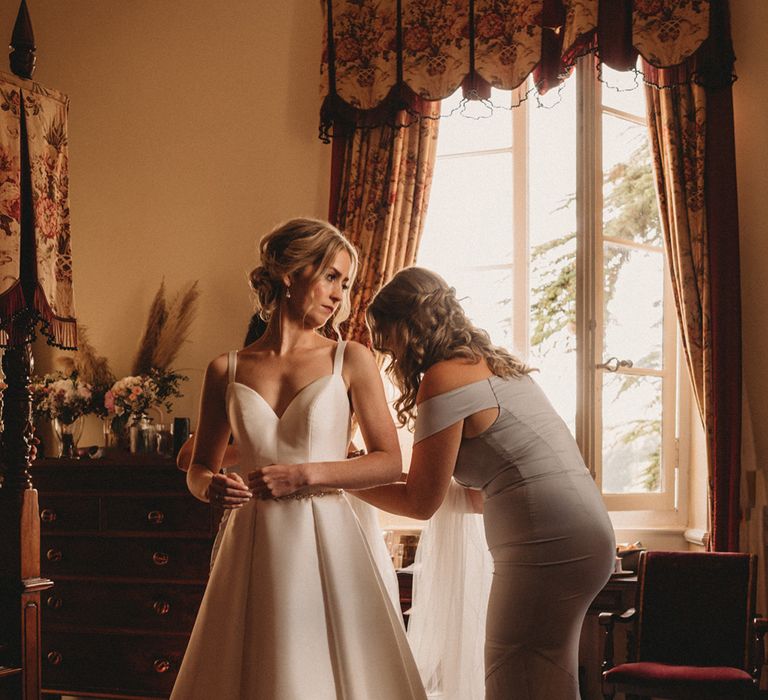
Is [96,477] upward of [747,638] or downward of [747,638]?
upward

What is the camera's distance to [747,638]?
3.75m

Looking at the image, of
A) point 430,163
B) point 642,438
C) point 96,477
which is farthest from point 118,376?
point 642,438

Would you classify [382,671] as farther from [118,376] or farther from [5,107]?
[118,376]

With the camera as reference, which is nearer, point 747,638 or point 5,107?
point 5,107

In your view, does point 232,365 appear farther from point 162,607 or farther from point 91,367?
point 91,367

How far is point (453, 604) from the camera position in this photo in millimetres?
2703

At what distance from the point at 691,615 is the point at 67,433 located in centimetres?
322

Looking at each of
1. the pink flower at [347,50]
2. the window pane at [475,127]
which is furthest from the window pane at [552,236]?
the pink flower at [347,50]

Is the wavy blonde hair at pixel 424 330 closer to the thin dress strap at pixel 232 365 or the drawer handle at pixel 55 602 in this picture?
the thin dress strap at pixel 232 365

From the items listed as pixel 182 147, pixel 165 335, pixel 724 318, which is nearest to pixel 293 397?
pixel 724 318

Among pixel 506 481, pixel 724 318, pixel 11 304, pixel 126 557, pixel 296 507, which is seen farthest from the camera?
pixel 126 557

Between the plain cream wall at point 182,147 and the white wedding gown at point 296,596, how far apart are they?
9.70 feet

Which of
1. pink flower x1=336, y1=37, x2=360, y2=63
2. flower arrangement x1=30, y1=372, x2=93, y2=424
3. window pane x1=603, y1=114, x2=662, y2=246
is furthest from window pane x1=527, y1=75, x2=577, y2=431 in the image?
flower arrangement x1=30, y1=372, x2=93, y2=424

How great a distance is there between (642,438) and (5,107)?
3196 mm
